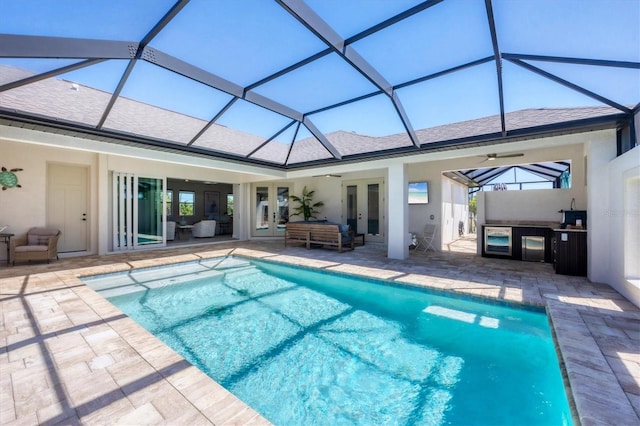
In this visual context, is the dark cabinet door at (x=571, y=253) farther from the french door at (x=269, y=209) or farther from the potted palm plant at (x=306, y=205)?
the french door at (x=269, y=209)

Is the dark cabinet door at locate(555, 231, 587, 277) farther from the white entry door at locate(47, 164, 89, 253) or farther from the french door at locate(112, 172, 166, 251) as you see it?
the white entry door at locate(47, 164, 89, 253)

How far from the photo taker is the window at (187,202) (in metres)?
14.3

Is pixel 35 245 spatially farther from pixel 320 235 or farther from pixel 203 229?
pixel 320 235

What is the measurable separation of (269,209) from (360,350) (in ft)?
32.3

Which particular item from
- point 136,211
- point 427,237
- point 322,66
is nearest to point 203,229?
point 136,211

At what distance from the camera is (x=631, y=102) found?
435 centimetres

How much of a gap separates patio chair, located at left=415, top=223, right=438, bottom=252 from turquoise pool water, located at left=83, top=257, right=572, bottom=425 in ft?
15.2

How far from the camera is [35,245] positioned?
6.81 meters

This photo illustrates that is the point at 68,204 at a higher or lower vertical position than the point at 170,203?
lower

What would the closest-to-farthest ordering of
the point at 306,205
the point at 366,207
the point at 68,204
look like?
the point at 68,204, the point at 366,207, the point at 306,205

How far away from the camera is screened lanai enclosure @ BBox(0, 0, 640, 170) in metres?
3.39

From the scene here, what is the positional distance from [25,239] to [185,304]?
5.37 meters

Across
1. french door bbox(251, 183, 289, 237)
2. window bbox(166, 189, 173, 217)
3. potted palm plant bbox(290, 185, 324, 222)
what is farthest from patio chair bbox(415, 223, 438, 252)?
window bbox(166, 189, 173, 217)

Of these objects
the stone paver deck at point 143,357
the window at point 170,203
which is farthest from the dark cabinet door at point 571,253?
the window at point 170,203
